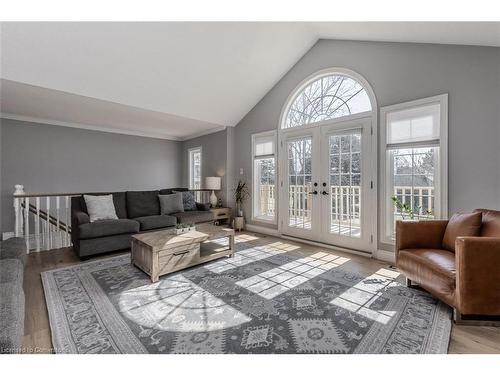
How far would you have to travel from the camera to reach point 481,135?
2605mm

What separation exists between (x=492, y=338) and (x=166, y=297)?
2.55 m

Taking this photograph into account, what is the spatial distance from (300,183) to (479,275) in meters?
2.81

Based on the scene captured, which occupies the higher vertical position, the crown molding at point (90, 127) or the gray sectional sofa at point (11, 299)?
the crown molding at point (90, 127)

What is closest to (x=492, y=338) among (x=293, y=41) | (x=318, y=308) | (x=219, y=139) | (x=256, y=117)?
(x=318, y=308)

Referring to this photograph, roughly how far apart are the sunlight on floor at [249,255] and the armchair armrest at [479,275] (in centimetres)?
217

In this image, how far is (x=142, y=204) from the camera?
4.40m

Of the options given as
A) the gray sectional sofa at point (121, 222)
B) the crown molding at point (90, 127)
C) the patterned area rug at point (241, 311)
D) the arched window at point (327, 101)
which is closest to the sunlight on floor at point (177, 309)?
the patterned area rug at point (241, 311)

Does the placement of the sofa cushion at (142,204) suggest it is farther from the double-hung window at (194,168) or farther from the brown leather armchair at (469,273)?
the brown leather armchair at (469,273)

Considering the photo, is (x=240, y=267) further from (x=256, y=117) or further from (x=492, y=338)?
(x=256, y=117)

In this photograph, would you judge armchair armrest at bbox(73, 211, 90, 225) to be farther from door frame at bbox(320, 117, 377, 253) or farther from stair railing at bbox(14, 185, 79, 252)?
door frame at bbox(320, 117, 377, 253)

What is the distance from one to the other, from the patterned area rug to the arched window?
2.42 m

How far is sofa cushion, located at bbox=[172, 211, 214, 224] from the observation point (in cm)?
443

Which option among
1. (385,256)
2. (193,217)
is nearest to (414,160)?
(385,256)

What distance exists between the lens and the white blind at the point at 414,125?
2939mm
